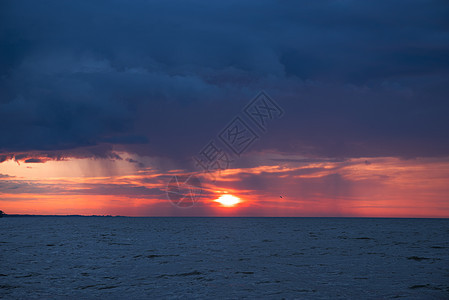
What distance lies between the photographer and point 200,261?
38125mm

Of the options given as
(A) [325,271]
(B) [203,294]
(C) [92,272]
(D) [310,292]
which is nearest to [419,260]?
(A) [325,271]

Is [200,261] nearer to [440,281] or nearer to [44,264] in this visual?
[44,264]

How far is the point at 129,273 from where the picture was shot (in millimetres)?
30906

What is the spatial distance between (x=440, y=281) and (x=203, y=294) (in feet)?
50.9

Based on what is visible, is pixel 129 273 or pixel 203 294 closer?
pixel 203 294

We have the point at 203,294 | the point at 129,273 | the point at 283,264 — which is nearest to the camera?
the point at 203,294

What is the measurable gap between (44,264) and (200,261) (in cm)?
1408

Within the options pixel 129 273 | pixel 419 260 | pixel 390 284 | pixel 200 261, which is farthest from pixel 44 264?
pixel 419 260

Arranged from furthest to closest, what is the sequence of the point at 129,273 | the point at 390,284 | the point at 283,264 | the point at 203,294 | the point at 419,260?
1. the point at 419,260
2. the point at 283,264
3. the point at 129,273
4. the point at 390,284
5. the point at 203,294

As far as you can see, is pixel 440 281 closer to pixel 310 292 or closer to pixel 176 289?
pixel 310 292

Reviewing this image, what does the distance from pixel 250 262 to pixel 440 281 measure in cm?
1600

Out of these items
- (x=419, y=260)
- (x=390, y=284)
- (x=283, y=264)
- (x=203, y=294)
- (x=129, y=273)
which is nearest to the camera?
(x=203, y=294)

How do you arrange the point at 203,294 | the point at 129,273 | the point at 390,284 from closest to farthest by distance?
the point at 203,294 < the point at 390,284 < the point at 129,273

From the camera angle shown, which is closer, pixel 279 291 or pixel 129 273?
pixel 279 291
